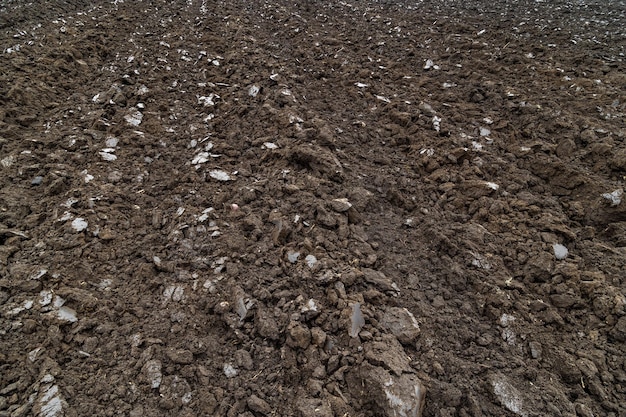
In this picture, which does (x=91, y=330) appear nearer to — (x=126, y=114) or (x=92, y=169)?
(x=92, y=169)

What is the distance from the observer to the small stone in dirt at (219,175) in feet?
13.2

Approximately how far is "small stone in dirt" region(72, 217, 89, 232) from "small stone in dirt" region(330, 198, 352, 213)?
2.58 meters

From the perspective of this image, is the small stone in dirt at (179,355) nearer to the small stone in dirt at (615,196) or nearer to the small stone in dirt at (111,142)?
the small stone in dirt at (111,142)

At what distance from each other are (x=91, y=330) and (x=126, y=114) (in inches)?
140

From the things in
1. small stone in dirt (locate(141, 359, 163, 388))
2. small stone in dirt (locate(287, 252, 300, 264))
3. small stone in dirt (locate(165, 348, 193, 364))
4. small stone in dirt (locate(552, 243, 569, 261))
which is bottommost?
small stone in dirt (locate(141, 359, 163, 388))

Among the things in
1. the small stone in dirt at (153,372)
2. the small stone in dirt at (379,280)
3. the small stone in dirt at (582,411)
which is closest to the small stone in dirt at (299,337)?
the small stone in dirt at (379,280)

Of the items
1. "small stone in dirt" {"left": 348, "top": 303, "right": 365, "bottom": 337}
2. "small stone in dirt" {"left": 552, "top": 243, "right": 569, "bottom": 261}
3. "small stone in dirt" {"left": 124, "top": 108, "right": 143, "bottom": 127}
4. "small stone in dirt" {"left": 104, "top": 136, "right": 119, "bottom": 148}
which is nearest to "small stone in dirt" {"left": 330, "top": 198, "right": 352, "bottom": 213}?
"small stone in dirt" {"left": 348, "top": 303, "right": 365, "bottom": 337}

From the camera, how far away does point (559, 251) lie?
3.18 m

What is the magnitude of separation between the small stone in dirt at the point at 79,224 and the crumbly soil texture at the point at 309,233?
0.10 metres

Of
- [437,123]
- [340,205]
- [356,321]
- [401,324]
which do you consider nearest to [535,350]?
[401,324]

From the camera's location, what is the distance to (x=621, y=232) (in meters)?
3.24

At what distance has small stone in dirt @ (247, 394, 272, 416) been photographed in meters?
2.20

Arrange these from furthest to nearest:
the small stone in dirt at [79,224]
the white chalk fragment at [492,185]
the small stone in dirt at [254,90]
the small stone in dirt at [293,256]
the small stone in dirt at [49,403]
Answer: the small stone in dirt at [254,90] < the white chalk fragment at [492,185] < the small stone in dirt at [79,224] < the small stone in dirt at [293,256] < the small stone in dirt at [49,403]

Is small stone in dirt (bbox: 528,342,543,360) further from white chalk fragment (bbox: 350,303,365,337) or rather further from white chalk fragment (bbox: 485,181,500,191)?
white chalk fragment (bbox: 485,181,500,191)
